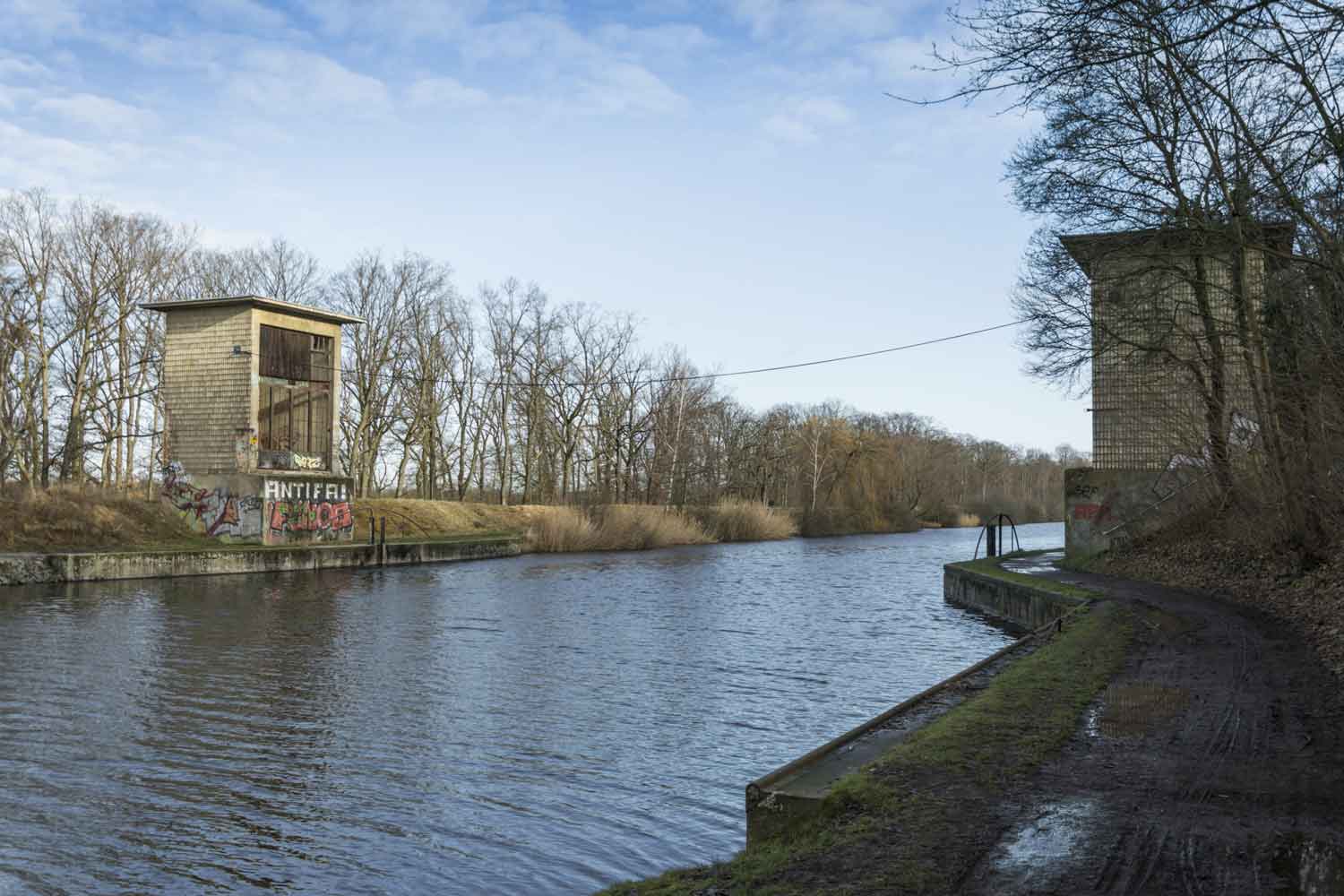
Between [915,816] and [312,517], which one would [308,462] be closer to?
[312,517]

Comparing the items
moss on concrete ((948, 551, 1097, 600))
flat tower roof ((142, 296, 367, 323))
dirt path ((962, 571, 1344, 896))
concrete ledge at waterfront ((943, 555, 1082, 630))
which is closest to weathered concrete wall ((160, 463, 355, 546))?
flat tower roof ((142, 296, 367, 323))

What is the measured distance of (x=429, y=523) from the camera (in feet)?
149

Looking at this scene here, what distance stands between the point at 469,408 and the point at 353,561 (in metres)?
24.9

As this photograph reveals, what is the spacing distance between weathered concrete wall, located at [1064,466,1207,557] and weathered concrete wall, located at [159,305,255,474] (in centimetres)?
2399


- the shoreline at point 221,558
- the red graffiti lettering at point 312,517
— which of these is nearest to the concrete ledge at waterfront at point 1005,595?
the shoreline at point 221,558

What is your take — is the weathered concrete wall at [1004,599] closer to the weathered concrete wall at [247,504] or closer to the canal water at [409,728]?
the canal water at [409,728]

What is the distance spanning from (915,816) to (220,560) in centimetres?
2659

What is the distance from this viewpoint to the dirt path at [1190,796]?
4453mm

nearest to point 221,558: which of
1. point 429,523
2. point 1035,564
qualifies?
point 429,523

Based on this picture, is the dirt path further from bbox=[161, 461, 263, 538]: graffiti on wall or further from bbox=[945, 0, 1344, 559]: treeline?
bbox=[161, 461, 263, 538]: graffiti on wall

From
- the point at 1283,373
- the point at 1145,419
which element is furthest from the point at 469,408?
the point at 1283,373

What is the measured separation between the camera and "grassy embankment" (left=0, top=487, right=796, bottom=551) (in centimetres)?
2925

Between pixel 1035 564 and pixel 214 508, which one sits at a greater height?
pixel 214 508

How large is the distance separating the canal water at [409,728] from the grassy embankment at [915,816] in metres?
1.28
